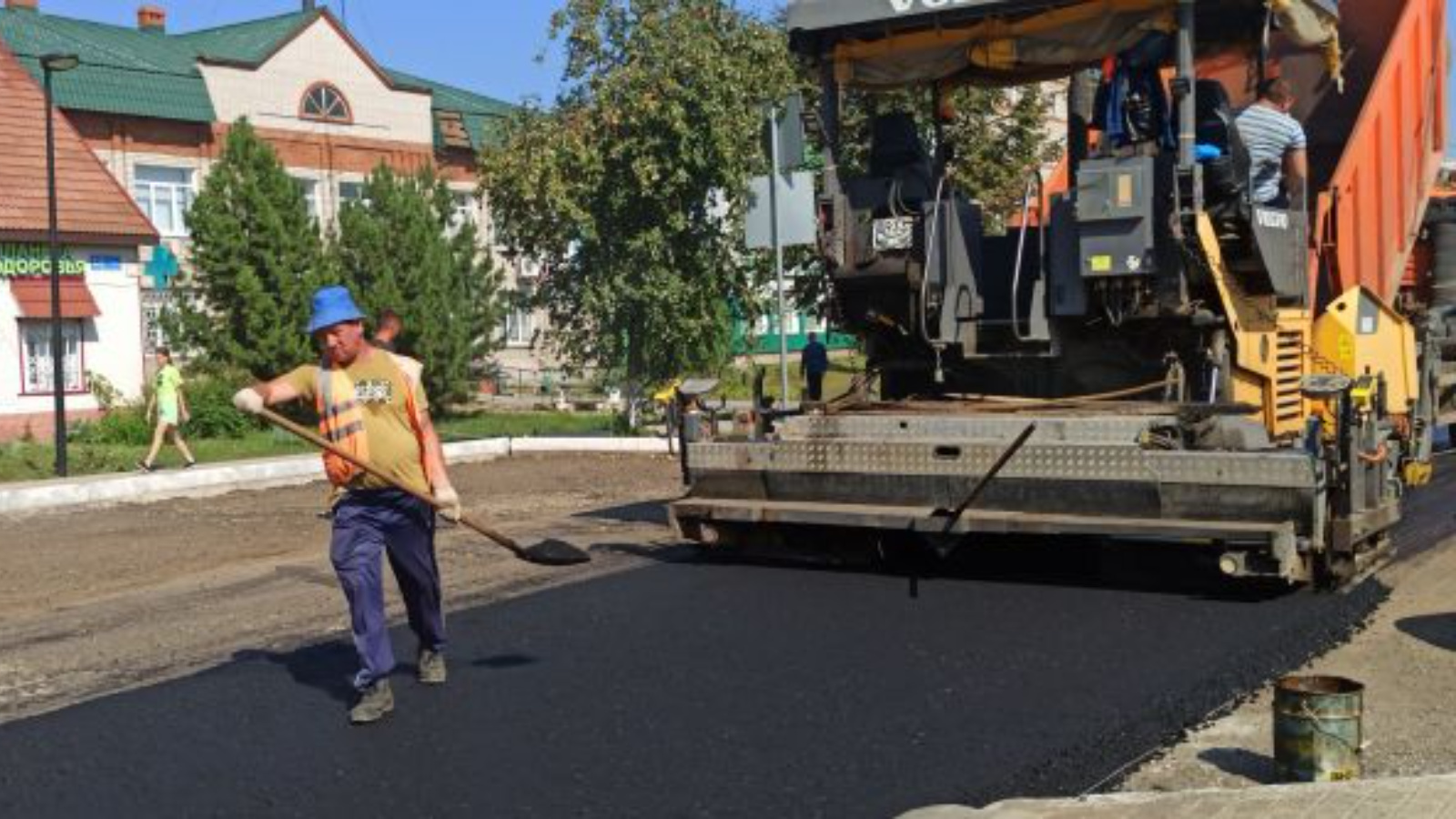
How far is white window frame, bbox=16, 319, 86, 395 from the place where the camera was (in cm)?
2505

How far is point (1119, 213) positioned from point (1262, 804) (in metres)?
3.64

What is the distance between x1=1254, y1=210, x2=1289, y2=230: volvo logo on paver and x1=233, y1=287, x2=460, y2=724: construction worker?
419 centimetres

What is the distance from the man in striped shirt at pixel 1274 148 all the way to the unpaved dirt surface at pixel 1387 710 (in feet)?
6.70

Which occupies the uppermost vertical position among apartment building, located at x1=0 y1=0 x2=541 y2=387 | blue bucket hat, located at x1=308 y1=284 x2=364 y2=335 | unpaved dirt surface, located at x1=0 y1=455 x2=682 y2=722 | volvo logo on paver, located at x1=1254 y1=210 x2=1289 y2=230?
apartment building, located at x1=0 y1=0 x2=541 y2=387

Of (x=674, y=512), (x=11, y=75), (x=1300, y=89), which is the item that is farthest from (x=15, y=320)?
(x=1300, y=89)

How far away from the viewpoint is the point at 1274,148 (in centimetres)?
777

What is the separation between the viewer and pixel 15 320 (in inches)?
987

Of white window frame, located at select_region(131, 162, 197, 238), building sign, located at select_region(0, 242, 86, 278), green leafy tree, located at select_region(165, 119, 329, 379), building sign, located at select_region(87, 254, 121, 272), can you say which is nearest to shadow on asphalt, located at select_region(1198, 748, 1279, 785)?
green leafy tree, located at select_region(165, 119, 329, 379)

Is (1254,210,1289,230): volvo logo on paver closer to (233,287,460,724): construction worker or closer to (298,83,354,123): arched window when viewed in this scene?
(233,287,460,724): construction worker

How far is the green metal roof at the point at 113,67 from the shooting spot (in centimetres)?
3177

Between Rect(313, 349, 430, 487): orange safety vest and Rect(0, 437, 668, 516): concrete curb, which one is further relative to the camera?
Rect(0, 437, 668, 516): concrete curb

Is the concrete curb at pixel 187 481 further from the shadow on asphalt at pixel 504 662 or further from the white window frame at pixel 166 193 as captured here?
the white window frame at pixel 166 193

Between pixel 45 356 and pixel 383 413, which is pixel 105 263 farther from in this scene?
pixel 383 413

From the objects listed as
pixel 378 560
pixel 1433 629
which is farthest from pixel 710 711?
pixel 1433 629
